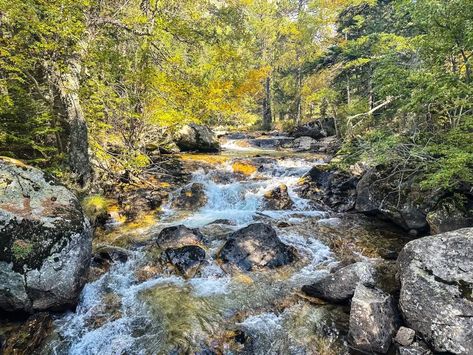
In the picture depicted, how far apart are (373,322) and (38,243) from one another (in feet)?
16.9

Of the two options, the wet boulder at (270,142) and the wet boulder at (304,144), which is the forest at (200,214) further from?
the wet boulder at (270,142)

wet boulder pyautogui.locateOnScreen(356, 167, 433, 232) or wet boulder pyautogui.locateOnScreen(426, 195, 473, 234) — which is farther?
wet boulder pyautogui.locateOnScreen(356, 167, 433, 232)

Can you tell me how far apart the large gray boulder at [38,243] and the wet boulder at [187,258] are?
1.77m

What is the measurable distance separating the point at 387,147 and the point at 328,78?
17.8 m

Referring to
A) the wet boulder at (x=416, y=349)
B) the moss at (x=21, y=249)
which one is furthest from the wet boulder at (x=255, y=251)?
A: the moss at (x=21, y=249)

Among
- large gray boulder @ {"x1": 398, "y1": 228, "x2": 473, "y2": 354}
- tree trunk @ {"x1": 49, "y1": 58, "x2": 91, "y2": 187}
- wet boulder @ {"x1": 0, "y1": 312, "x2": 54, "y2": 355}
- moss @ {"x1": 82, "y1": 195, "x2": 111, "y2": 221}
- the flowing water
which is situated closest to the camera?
large gray boulder @ {"x1": 398, "y1": 228, "x2": 473, "y2": 354}

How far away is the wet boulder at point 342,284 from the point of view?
17.2 ft

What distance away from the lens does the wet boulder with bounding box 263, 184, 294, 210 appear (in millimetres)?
10686

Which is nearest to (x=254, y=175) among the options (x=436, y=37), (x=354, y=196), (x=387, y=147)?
(x=354, y=196)

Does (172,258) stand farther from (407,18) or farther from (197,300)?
(407,18)

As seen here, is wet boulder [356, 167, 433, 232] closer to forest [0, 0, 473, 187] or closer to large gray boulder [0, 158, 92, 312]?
forest [0, 0, 473, 187]

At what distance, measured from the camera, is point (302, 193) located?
11.5 meters

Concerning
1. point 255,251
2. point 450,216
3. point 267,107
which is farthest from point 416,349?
point 267,107

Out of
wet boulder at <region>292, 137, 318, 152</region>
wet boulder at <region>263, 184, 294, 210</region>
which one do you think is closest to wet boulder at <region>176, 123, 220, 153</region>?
wet boulder at <region>292, 137, 318, 152</region>
